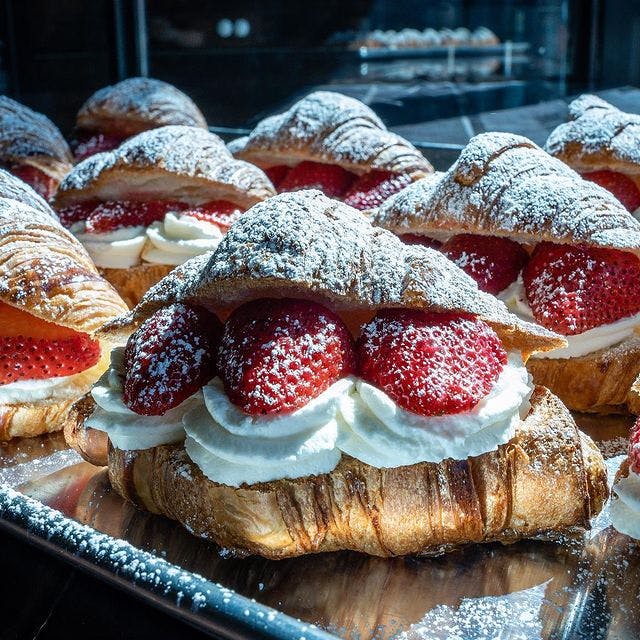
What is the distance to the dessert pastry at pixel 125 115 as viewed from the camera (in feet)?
10.6

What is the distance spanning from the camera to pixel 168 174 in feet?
7.89

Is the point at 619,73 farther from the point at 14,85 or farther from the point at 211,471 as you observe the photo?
the point at 211,471

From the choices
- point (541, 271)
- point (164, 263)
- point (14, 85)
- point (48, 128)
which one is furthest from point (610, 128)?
point (14, 85)

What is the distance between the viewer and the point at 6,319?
5.86ft

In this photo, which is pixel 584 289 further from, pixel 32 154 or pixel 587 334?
pixel 32 154

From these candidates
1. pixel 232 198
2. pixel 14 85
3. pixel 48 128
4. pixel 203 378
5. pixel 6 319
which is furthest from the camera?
pixel 14 85

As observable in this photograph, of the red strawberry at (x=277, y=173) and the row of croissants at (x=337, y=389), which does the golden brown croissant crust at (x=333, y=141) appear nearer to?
the red strawberry at (x=277, y=173)

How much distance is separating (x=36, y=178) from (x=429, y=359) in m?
2.07

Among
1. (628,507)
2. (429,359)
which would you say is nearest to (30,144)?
(429,359)

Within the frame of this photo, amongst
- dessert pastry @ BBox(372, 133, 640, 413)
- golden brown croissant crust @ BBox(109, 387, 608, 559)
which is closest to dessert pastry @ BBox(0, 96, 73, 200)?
dessert pastry @ BBox(372, 133, 640, 413)

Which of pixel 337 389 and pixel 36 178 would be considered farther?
pixel 36 178

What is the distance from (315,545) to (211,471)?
0.60ft

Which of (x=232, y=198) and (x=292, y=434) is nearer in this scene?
(x=292, y=434)

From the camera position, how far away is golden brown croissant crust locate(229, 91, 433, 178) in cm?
262
